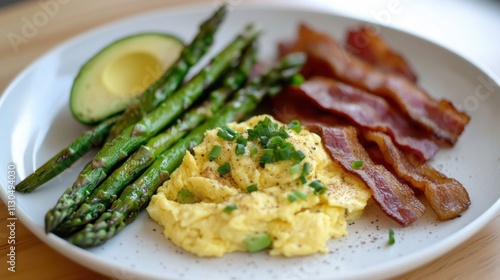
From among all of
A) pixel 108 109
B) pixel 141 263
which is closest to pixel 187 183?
pixel 141 263

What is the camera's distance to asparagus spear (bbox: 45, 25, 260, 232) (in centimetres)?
328

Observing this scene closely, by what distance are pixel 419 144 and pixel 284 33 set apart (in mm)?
2086

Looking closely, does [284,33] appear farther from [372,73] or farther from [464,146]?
[464,146]

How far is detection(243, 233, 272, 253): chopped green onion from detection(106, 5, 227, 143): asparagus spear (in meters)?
1.46

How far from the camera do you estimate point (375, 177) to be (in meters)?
3.59

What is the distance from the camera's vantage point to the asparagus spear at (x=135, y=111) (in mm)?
3650

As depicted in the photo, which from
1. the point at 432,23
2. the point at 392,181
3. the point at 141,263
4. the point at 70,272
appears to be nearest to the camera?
the point at 141,263

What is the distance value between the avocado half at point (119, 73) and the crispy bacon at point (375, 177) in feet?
5.31

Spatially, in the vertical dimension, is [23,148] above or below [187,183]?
below

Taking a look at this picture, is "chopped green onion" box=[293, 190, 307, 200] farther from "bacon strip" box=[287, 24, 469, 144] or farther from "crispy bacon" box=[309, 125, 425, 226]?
"bacon strip" box=[287, 24, 469, 144]

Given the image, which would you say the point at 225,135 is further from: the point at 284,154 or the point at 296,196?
the point at 296,196

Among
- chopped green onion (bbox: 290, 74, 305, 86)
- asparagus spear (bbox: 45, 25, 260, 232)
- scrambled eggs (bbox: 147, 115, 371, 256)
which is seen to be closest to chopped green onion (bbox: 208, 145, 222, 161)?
scrambled eggs (bbox: 147, 115, 371, 256)

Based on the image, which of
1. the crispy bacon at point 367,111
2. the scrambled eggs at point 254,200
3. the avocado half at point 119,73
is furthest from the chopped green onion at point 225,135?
the avocado half at point 119,73

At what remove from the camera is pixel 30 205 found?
3479mm
